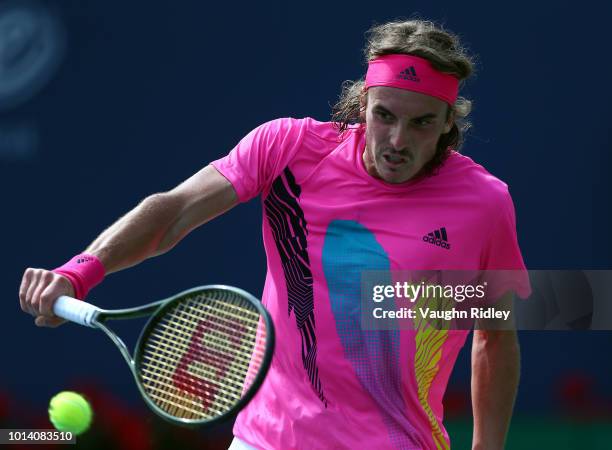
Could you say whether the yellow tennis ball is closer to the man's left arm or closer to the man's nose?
the man's left arm

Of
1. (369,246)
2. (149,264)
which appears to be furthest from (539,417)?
(369,246)

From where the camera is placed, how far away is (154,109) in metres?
5.74

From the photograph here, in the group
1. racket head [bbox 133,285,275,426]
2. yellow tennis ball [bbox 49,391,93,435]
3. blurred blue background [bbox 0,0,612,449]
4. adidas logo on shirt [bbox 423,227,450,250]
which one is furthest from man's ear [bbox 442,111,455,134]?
yellow tennis ball [bbox 49,391,93,435]

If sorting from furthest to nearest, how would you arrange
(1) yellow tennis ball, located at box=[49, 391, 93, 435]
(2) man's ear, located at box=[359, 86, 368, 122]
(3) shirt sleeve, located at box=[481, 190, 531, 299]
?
1. (1) yellow tennis ball, located at box=[49, 391, 93, 435]
2. (2) man's ear, located at box=[359, 86, 368, 122]
3. (3) shirt sleeve, located at box=[481, 190, 531, 299]

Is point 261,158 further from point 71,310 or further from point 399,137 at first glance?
point 71,310

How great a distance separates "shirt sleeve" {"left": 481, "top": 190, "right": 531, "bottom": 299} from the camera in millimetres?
3395

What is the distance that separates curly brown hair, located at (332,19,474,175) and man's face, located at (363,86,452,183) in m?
0.09

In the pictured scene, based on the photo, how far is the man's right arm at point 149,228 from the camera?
295 cm

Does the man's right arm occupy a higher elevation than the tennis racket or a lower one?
higher

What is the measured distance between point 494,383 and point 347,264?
63 cm

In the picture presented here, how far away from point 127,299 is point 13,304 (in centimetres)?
56

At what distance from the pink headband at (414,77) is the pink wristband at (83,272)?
1029 mm

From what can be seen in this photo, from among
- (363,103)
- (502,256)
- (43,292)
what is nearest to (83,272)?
(43,292)

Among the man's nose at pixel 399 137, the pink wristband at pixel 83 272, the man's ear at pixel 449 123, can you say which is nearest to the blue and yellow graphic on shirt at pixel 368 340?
the man's nose at pixel 399 137
